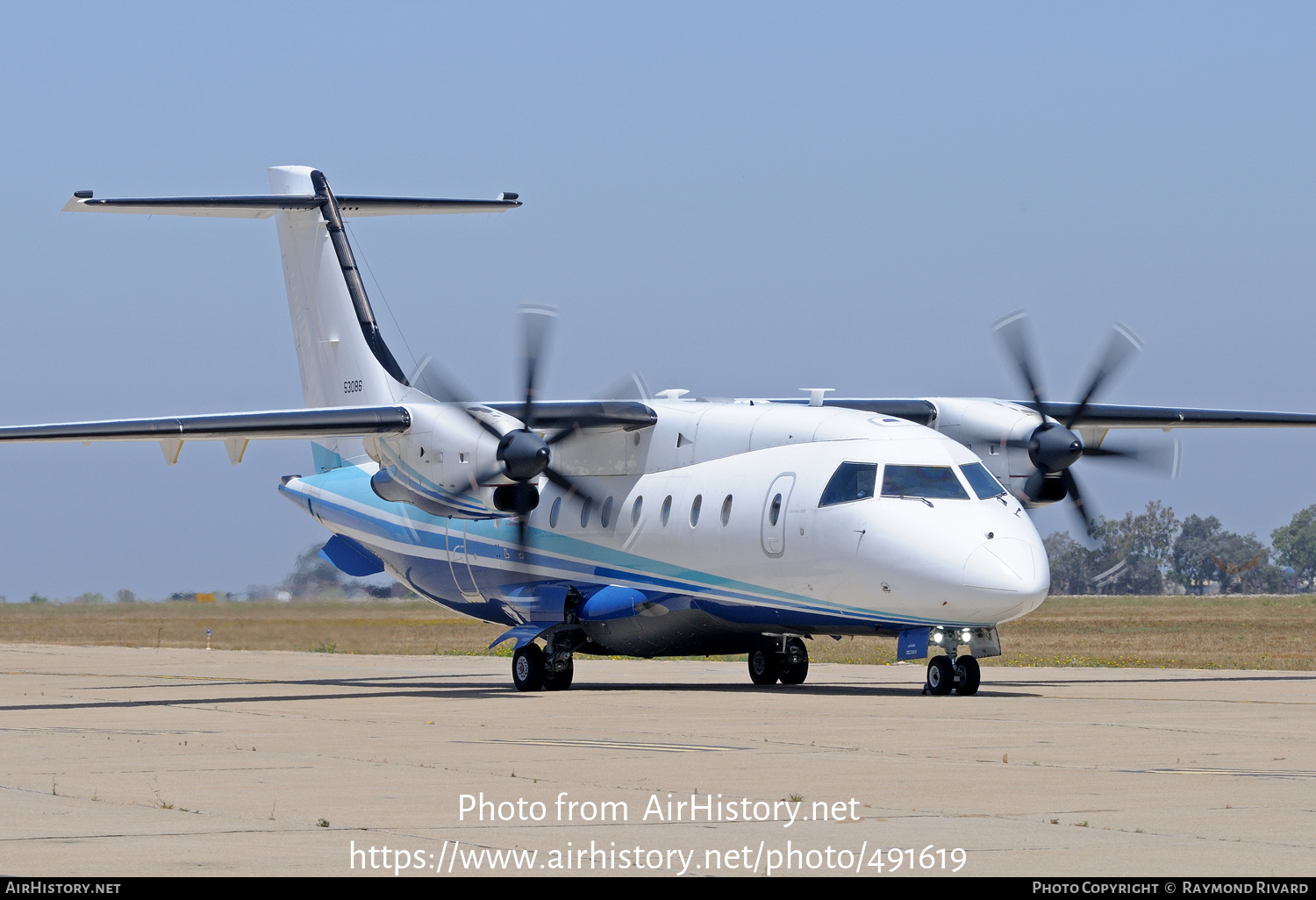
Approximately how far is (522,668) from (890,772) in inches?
509

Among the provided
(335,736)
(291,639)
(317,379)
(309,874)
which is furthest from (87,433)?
(309,874)

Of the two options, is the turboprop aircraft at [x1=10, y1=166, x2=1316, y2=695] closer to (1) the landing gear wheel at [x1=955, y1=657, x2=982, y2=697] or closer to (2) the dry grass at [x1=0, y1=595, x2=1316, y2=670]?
(1) the landing gear wheel at [x1=955, y1=657, x2=982, y2=697]

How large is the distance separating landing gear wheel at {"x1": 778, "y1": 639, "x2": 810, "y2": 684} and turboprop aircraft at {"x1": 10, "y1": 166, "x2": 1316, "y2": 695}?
0.03 m

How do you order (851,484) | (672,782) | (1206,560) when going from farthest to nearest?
(1206,560)
(851,484)
(672,782)

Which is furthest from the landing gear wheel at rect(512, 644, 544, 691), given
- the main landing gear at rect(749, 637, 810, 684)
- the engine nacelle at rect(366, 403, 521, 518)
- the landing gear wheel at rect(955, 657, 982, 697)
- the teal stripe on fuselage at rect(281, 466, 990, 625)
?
the landing gear wheel at rect(955, 657, 982, 697)

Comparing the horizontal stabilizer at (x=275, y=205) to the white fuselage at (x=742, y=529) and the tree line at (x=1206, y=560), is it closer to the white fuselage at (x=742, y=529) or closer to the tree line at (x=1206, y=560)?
the white fuselage at (x=742, y=529)

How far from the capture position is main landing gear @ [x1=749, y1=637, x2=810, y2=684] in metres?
25.2

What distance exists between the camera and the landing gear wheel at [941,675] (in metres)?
21.4

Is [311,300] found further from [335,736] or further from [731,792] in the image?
[731,792]

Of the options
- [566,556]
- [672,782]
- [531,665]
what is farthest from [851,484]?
[672,782]

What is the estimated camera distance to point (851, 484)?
71.2 feet

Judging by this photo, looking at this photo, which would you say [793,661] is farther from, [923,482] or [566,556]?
[923,482]

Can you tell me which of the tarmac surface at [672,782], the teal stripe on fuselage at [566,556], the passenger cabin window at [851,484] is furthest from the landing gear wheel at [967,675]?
the passenger cabin window at [851,484]

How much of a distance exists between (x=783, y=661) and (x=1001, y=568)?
5.81 meters
